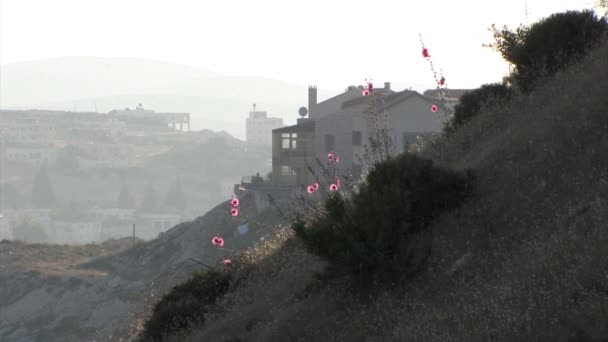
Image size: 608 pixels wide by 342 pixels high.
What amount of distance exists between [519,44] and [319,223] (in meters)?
7.45

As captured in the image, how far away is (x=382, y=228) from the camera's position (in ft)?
41.2

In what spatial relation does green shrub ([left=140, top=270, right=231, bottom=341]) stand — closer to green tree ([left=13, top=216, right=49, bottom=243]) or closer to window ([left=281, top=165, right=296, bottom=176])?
window ([left=281, top=165, right=296, bottom=176])

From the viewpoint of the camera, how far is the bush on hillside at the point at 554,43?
18062 mm

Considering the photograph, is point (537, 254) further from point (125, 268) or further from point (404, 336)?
point (125, 268)

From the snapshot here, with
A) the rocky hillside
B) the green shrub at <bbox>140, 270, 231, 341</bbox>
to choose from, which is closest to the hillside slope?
the green shrub at <bbox>140, 270, 231, 341</bbox>

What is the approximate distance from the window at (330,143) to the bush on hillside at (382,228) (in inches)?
2180

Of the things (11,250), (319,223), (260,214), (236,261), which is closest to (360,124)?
(260,214)

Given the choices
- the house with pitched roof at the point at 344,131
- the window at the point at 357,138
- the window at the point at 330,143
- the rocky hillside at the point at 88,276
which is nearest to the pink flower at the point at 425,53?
the rocky hillside at the point at 88,276

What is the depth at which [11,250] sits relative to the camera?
8025 centimetres

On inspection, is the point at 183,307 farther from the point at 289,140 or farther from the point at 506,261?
the point at 289,140

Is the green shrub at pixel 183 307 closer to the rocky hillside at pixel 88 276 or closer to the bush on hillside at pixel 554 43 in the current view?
the bush on hillside at pixel 554 43

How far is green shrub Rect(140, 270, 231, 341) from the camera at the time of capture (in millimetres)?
17234

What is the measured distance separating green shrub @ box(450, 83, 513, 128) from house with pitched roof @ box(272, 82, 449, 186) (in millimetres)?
33075

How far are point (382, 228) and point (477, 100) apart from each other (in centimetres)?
787
